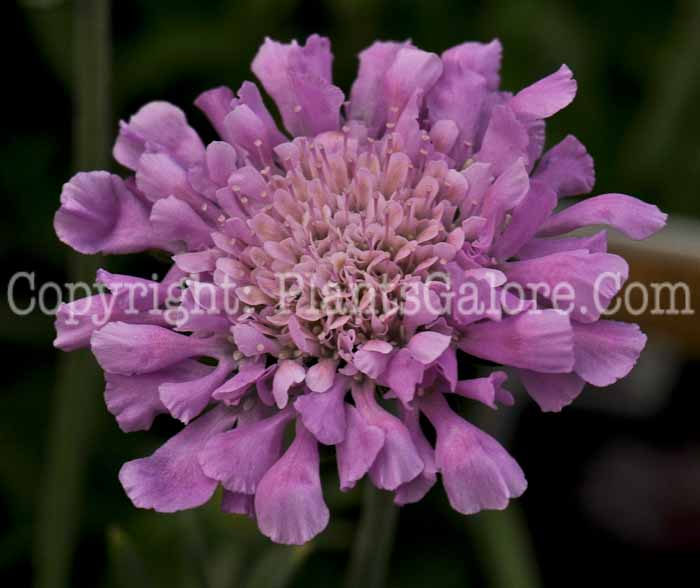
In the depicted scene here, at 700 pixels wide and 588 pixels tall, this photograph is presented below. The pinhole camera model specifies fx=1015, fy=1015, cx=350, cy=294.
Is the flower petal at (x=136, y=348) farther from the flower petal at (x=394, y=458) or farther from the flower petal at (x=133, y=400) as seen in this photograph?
the flower petal at (x=394, y=458)

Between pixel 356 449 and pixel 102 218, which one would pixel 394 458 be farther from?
pixel 102 218

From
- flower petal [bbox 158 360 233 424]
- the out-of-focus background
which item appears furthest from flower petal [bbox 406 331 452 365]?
the out-of-focus background

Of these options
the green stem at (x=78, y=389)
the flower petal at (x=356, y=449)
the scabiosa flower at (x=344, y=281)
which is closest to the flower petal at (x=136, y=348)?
Result: the scabiosa flower at (x=344, y=281)

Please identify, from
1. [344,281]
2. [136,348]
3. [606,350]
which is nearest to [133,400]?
[136,348]

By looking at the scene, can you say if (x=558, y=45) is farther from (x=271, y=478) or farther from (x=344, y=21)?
(x=271, y=478)

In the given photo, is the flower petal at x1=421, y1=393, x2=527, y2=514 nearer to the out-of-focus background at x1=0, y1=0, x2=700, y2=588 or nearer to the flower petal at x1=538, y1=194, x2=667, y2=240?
the flower petal at x1=538, y1=194, x2=667, y2=240

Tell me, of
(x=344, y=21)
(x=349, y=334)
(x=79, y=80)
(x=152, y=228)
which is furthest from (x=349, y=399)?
(x=344, y=21)
